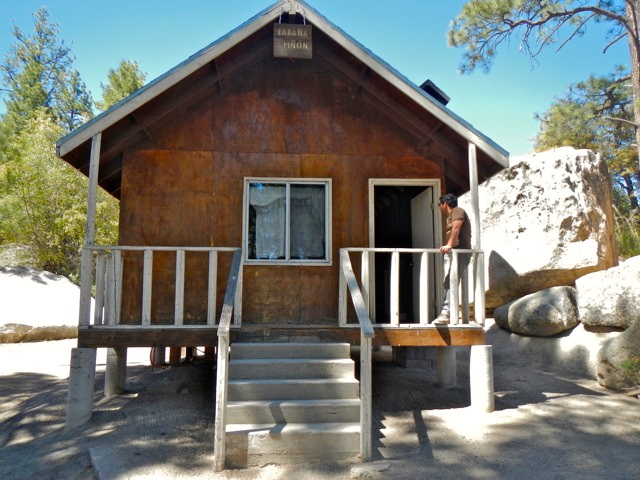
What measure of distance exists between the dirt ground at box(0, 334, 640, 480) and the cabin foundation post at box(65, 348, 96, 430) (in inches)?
6.2

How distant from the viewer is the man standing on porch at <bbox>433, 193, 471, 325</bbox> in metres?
6.82

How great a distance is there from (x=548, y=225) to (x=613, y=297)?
3067 mm

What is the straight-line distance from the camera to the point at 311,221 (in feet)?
25.2

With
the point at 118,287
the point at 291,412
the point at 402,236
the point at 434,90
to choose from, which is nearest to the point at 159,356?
the point at 118,287

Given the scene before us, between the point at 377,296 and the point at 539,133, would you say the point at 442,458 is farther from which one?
the point at 539,133

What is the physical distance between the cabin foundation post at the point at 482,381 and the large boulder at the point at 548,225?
228 inches

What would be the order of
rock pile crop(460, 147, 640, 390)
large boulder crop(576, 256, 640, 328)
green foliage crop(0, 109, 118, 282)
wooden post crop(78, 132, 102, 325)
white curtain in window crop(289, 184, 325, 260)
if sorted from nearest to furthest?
1. wooden post crop(78, 132, 102, 325)
2. white curtain in window crop(289, 184, 325, 260)
3. large boulder crop(576, 256, 640, 328)
4. rock pile crop(460, 147, 640, 390)
5. green foliage crop(0, 109, 118, 282)

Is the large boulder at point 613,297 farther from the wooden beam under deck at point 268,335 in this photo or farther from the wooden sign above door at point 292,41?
the wooden sign above door at point 292,41

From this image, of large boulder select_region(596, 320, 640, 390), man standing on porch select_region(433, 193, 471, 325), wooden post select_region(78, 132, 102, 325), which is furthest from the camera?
large boulder select_region(596, 320, 640, 390)

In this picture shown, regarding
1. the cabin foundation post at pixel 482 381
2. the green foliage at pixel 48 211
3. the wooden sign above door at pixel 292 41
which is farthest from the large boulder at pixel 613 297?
the green foliage at pixel 48 211

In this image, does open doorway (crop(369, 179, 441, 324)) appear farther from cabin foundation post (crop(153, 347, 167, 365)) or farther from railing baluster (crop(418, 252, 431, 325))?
cabin foundation post (crop(153, 347, 167, 365))

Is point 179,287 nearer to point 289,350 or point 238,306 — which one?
point 238,306

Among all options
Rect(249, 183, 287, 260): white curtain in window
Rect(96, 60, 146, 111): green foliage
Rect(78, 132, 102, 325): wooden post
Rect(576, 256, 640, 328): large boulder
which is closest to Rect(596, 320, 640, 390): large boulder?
Rect(576, 256, 640, 328): large boulder

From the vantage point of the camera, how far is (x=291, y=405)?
5.39 m
